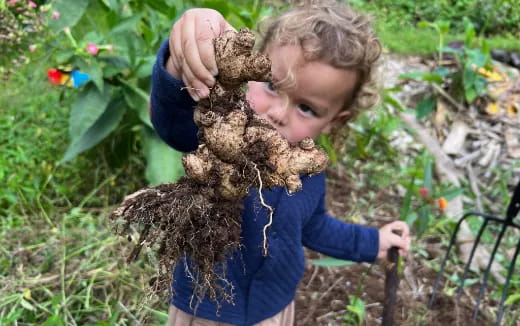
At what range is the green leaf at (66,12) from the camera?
1.77m

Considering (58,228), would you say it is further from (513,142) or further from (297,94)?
(513,142)

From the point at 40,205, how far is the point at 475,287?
2105 millimetres

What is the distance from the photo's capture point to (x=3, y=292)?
1774mm

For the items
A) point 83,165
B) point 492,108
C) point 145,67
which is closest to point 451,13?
point 492,108

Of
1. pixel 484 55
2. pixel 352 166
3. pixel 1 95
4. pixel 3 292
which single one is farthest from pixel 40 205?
pixel 484 55

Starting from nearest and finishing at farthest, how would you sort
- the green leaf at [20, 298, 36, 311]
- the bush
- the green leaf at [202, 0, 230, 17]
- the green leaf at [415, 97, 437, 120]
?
the green leaf at [20, 298, 36, 311]
the green leaf at [202, 0, 230, 17]
the green leaf at [415, 97, 437, 120]
the bush

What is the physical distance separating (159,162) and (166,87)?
1.13m

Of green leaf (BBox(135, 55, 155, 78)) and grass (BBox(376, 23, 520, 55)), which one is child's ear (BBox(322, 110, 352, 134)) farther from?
grass (BBox(376, 23, 520, 55))

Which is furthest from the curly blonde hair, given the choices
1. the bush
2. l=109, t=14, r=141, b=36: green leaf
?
the bush

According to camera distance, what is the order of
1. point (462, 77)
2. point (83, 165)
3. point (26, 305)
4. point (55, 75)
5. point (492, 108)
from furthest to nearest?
point (492, 108), point (462, 77), point (83, 165), point (55, 75), point (26, 305)

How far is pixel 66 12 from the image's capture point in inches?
70.5

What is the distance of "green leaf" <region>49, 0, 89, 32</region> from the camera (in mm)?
1771

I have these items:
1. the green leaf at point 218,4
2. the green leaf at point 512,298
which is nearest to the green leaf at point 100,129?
the green leaf at point 218,4

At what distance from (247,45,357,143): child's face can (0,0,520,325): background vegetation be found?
66 cm
